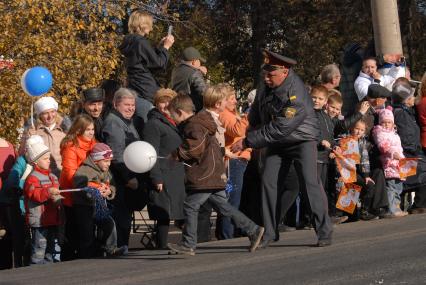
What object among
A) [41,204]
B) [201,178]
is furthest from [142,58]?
[201,178]

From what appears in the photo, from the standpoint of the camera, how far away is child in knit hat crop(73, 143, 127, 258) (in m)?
13.2

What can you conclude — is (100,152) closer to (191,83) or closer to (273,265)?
(191,83)

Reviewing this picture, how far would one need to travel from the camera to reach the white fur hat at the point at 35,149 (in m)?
13.1

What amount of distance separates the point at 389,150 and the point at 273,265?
5387mm

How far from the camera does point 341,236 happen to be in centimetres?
1346

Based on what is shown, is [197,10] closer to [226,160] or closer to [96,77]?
[96,77]

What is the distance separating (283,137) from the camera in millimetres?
12078

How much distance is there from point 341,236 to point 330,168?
258cm

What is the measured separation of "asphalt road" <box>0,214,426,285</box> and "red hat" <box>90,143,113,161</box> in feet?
3.72

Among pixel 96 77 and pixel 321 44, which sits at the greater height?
pixel 321 44

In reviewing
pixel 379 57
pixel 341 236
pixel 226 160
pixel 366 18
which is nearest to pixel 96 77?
pixel 379 57

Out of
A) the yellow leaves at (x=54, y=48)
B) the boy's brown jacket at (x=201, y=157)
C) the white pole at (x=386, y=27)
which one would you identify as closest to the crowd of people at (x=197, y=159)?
the boy's brown jacket at (x=201, y=157)

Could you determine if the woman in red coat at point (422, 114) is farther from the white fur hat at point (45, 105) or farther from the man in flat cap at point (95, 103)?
the white fur hat at point (45, 105)

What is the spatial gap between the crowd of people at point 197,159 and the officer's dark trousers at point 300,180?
0.01 metres
